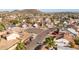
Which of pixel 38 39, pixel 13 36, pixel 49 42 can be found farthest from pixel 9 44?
pixel 49 42

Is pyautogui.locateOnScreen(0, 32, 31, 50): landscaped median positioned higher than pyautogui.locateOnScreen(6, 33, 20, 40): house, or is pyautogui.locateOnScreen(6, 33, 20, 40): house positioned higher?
pyautogui.locateOnScreen(6, 33, 20, 40): house

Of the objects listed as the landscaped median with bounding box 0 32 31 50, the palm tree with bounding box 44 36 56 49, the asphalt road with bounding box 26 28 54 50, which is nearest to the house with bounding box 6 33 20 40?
the landscaped median with bounding box 0 32 31 50

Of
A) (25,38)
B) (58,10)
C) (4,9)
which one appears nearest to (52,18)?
(58,10)

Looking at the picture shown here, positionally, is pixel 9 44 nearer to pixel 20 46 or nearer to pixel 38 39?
pixel 20 46

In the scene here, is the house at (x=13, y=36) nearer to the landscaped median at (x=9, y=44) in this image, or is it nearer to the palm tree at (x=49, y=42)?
the landscaped median at (x=9, y=44)

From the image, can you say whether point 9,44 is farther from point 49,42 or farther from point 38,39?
point 49,42

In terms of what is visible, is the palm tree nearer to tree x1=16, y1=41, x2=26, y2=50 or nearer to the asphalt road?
the asphalt road

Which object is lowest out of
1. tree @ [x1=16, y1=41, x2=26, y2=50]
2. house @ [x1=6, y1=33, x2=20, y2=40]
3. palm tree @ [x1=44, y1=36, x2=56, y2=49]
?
tree @ [x1=16, y1=41, x2=26, y2=50]

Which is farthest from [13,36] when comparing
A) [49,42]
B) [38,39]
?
[49,42]

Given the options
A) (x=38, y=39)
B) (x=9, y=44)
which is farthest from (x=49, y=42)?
(x=9, y=44)

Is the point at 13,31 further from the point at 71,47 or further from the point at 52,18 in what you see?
the point at 71,47
